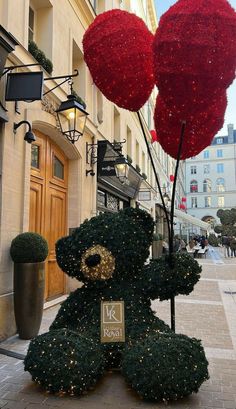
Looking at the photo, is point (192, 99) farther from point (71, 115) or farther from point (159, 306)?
point (159, 306)

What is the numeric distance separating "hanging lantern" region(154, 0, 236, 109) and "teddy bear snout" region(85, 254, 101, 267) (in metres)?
1.82

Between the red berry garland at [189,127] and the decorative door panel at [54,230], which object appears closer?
the red berry garland at [189,127]

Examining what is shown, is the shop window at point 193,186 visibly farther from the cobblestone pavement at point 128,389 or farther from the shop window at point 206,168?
the cobblestone pavement at point 128,389

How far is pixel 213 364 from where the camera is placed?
4562 mm

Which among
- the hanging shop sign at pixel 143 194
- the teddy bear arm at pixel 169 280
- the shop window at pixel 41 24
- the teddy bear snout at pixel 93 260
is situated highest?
the shop window at pixel 41 24

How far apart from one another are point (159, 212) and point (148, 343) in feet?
76.7

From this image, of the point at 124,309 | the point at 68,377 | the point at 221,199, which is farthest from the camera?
the point at 221,199

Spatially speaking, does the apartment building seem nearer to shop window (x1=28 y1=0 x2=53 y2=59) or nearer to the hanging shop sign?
the hanging shop sign

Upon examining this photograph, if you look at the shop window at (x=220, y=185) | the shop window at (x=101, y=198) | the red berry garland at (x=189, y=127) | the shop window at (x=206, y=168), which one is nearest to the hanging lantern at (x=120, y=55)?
the red berry garland at (x=189, y=127)

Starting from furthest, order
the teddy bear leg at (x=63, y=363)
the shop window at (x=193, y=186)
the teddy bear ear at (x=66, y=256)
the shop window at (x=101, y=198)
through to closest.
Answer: the shop window at (x=193, y=186) < the shop window at (x=101, y=198) < the teddy bear ear at (x=66, y=256) < the teddy bear leg at (x=63, y=363)

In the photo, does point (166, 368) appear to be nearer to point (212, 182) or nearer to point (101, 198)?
point (101, 198)

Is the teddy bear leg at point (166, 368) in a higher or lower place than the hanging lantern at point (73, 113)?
lower

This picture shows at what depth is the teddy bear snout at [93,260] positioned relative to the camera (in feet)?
12.6

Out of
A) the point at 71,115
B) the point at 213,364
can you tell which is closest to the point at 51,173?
the point at 71,115
